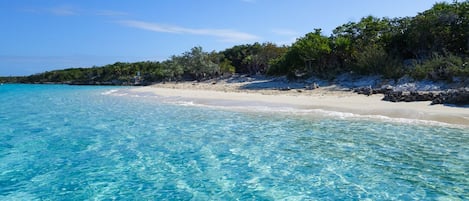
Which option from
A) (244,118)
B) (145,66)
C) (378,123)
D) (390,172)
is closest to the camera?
(390,172)

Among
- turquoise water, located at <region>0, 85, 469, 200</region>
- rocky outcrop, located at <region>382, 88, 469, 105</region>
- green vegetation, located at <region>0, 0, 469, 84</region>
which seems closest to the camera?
turquoise water, located at <region>0, 85, 469, 200</region>

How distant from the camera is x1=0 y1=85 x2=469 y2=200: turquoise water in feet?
22.6

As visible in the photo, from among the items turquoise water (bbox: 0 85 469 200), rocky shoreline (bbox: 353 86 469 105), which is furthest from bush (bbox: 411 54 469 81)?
turquoise water (bbox: 0 85 469 200)

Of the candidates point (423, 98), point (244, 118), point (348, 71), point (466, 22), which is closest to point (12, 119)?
point (244, 118)

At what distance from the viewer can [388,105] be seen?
18.2 meters

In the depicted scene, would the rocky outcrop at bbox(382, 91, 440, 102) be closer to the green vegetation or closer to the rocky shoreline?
the rocky shoreline

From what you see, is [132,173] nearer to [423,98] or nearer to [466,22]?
[423,98]

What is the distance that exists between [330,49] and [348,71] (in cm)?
394

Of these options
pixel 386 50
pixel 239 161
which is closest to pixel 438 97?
pixel 239 161

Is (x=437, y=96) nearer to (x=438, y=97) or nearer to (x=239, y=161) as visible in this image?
(x=438, y=97)

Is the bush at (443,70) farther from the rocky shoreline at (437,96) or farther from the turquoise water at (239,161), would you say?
the turquoise water at (239,161)

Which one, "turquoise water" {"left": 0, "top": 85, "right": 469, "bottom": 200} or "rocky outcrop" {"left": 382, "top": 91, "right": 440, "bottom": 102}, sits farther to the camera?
"rocky outcrop" {"left": 382, "top": 91, "right": 440, "bottom": 102}

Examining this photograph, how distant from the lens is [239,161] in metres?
9.06

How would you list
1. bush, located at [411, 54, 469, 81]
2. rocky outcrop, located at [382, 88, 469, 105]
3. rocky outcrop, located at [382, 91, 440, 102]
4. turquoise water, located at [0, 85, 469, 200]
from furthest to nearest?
1. bush, located at [411, 54, 469, 81]
2. rocky outcrop, located at [382, 91, 440, 102]
3. rocky outcrop, located at [382, 88, 469, 105]
4. turquoise water, located at [0, 85, 469, 200]
